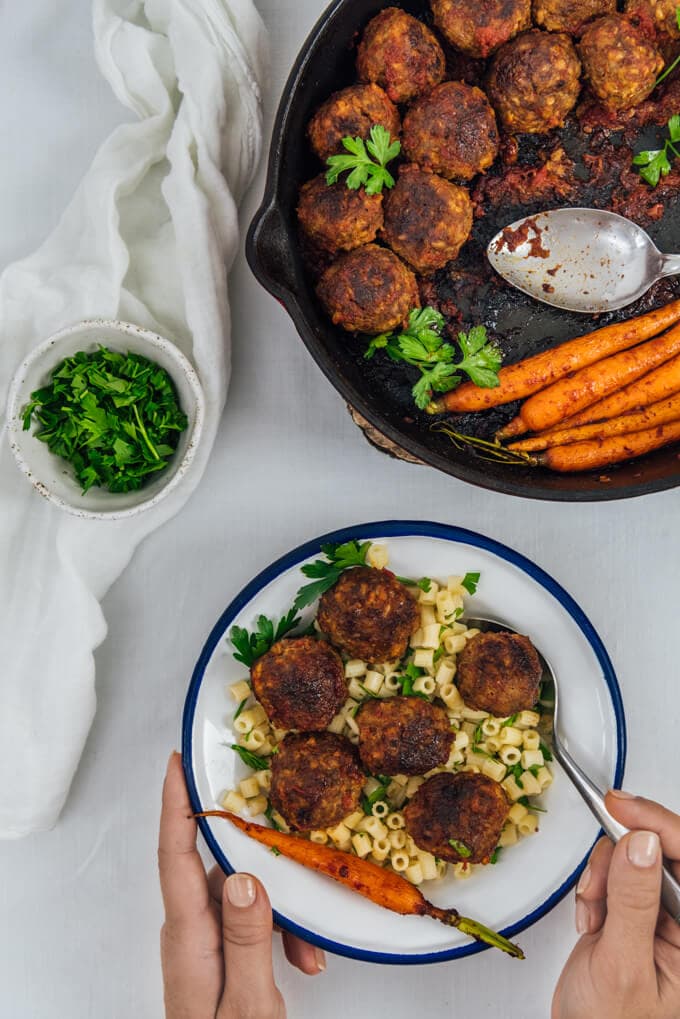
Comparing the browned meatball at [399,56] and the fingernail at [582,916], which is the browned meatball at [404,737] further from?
the browned meatball at [399,56]

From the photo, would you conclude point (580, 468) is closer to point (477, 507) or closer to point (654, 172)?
point (477, 507)

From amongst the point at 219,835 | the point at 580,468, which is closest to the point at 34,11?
the point at 580,468

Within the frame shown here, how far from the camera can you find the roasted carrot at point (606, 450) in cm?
210

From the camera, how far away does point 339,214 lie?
193 centimetres

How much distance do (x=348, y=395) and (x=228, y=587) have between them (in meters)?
0.73

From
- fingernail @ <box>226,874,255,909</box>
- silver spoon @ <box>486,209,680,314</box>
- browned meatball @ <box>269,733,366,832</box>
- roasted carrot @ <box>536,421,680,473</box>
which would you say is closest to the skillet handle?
silver spoon @ <box>486,209,680,314</box>

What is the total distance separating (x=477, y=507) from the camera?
235 centimetres

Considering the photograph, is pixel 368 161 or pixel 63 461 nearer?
pixel 368 161

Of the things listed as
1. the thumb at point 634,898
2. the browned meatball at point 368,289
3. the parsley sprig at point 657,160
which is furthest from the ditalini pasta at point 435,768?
the parsley sprig at point 657,160

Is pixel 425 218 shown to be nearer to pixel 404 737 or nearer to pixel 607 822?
pixel 404 737

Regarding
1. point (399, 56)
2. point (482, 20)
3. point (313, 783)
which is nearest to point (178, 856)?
point (313, 783)

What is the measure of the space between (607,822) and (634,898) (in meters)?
0.18

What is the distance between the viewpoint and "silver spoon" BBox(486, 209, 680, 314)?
6.74ft

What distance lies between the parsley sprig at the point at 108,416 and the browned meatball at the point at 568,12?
115cm
